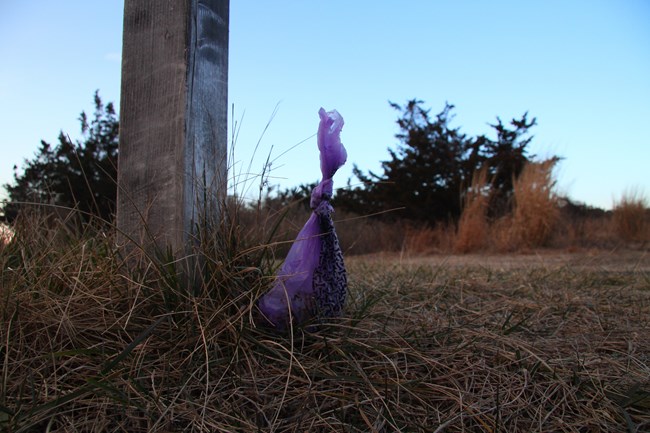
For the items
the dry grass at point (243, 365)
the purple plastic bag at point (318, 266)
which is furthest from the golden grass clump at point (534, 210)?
the purple plastic bag at point (318, 266)

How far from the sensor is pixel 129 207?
4.69 feet

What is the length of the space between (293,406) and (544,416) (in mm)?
499

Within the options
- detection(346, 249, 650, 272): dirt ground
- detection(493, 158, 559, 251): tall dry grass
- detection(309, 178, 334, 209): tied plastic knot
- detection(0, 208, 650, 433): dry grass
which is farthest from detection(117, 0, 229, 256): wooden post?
detection(493, 158, 559, 251): tall dry grass

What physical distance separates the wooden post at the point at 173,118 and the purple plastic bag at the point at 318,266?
274 millimetres

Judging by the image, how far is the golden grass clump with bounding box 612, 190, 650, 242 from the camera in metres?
7.11

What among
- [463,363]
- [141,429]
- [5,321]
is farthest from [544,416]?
[5,321]

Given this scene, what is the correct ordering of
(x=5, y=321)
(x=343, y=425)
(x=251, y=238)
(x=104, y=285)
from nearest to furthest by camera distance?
(x=343, y=425) → (x=5, y=321) → (x=104, y=285) → (x=251, y=238)

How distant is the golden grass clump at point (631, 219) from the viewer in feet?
23.3

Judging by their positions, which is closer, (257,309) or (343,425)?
(343,425)

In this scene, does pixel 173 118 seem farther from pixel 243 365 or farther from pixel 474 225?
pixel 474 225

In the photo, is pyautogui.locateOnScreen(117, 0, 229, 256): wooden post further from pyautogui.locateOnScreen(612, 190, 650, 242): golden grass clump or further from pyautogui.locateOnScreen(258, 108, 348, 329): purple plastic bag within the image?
pyautogui.locateOnScreen(612, 190, 650, 242): golden grass clump

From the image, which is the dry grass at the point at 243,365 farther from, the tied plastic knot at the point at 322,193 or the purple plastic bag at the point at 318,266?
the tied plastic knot at the point at 322,193

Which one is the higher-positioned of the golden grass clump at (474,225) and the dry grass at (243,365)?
the golden grass clump at (474,225)

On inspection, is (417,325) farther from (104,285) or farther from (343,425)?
(104,285)
